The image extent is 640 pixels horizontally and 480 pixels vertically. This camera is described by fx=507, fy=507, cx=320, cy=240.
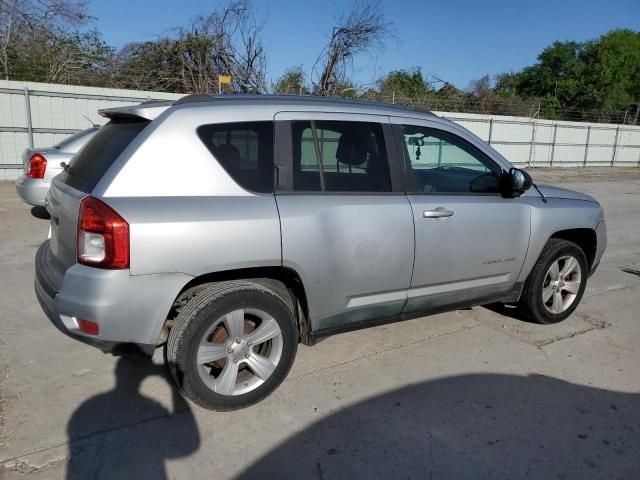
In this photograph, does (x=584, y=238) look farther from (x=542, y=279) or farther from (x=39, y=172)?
(x=39, y=172)

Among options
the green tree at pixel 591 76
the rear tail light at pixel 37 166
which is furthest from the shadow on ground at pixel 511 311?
the green tree at pixel 591 76

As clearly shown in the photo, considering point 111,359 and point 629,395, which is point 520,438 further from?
point 111,359

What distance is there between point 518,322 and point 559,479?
217 cm

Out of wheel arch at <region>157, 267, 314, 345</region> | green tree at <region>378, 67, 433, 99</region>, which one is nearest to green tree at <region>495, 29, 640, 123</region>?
green tree at <region>378, 67, 433, 99</region>

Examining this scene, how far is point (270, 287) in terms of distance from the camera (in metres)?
3.14

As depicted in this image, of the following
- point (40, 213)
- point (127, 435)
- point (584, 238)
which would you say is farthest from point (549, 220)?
point (40, 213)

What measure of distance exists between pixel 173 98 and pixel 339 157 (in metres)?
11.7

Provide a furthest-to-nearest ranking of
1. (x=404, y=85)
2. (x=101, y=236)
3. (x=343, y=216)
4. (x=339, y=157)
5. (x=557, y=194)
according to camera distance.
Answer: (x=404, y=85) → (x=557, y=194) → (x=339, y=157) → (x=343, y=216) → (x=101, y=236)

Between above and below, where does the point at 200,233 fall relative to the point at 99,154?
below

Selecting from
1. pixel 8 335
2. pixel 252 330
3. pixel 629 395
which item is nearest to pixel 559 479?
pixel 629 395

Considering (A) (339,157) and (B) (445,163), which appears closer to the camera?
(A) (339,157)

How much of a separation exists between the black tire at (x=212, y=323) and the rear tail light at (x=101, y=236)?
0.48 m

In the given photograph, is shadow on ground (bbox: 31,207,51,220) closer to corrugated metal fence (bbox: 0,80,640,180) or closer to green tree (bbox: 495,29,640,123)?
corrugated metal fence (bbox: 0,80,640,180)

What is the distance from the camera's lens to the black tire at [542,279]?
4242mm
